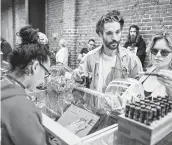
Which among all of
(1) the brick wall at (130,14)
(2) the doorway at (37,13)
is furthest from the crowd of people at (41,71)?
(2) the doorway at (37,13)

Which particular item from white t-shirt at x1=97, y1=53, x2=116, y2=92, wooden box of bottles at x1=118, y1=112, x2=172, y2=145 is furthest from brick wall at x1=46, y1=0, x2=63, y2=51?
wooden box of bottles at x1=118, y1=112, x2=172, y2=145

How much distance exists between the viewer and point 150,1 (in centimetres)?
416

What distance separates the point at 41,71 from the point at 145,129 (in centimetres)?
79

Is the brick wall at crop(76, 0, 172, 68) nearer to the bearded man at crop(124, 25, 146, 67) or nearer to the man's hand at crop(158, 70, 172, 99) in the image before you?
the bearded man at crop(124, 25, 146, 67)

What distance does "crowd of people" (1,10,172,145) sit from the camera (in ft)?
2.91

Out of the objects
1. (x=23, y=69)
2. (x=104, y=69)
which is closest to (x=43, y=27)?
(x=104, y=69)

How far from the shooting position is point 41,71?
3.98ft

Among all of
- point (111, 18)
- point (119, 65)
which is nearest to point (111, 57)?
point (119, 65)

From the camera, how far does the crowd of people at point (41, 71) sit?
89cm

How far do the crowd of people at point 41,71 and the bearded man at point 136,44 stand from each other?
2157 millimetres

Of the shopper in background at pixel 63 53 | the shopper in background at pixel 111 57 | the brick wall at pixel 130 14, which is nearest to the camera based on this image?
the shopper in background at pixel 111 57

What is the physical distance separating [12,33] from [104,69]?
10181 mm

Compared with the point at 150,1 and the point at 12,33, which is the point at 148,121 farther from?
the point at 12,33

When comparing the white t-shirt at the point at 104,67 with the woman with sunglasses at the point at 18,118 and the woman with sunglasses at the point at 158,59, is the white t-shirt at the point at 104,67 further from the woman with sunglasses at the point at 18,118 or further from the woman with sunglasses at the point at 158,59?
the woman with sunglasses at the point at 18,118
